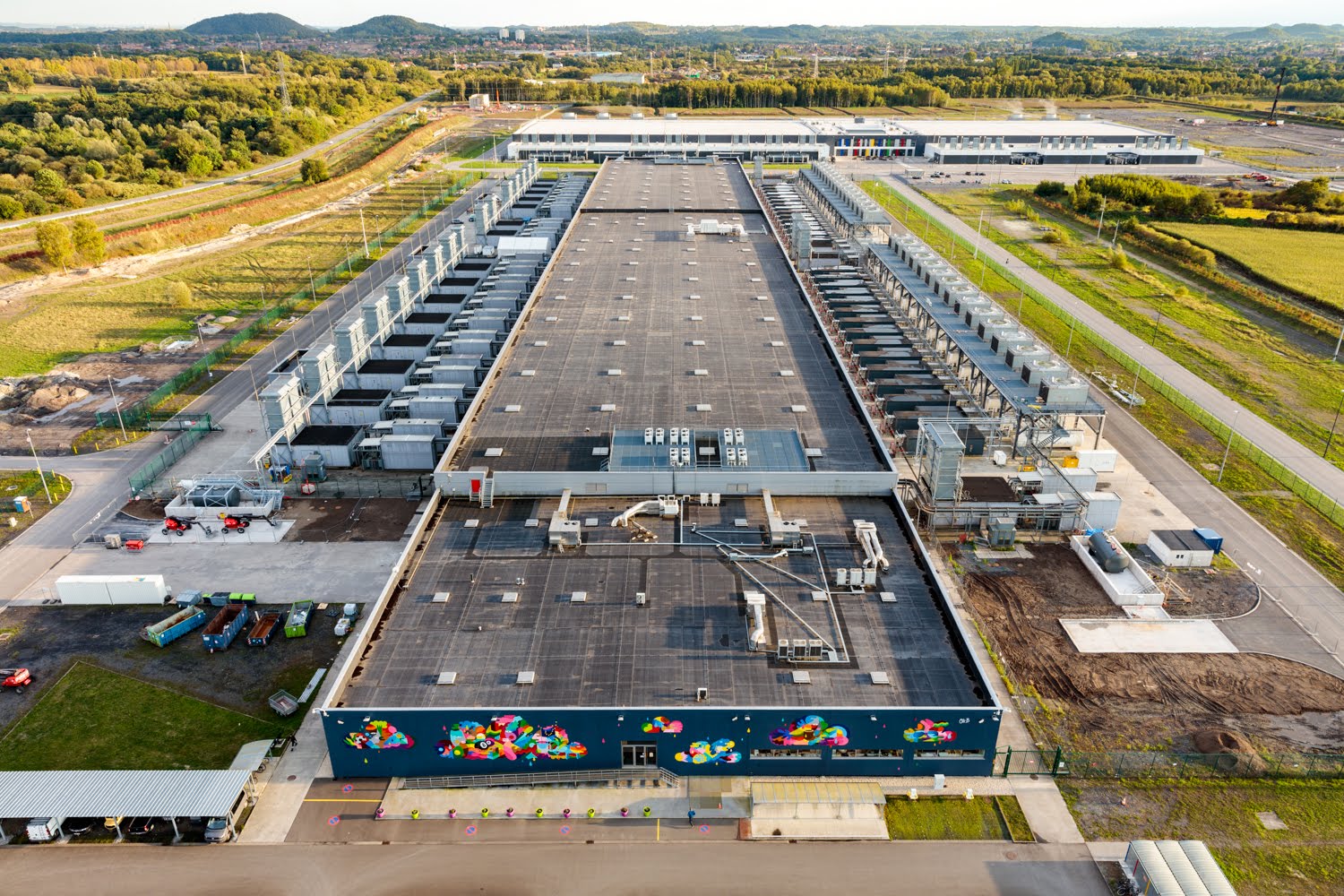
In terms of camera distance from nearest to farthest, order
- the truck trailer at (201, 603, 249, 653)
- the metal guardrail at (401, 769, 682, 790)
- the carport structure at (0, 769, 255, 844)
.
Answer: the carport structure at (0, 769, 255, 844) → the metal guardrail at (401, 769, 682, 790) → the truck trailer at (201, 603, 249, 653)

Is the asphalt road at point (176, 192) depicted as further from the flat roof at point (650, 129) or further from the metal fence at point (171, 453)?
the metal fence at point (171, 453)

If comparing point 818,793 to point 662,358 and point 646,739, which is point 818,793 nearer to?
point 646,739

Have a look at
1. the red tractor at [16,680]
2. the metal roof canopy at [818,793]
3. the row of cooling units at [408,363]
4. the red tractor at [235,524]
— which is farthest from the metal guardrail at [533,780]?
the row of cooling units at [408,363]

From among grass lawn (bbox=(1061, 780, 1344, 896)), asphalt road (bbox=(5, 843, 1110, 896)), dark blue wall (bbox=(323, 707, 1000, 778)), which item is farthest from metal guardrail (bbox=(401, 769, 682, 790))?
grass lawn (bbox=(1061, 780, 1344, 896))

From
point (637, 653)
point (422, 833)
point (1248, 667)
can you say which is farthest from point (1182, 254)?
point (422, 833)

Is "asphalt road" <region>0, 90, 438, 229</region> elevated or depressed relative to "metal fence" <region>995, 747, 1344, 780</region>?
elevated

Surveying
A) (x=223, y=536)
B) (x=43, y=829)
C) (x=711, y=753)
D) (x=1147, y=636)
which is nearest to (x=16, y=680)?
(x=43, y=829)

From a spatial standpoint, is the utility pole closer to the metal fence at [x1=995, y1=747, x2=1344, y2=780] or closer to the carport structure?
the carport structure
